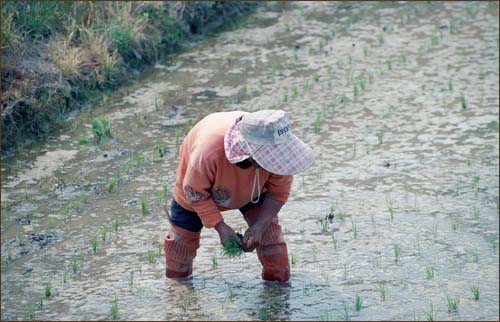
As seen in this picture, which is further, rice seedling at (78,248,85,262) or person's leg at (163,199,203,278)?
rice seedling at (78,248,85,262)

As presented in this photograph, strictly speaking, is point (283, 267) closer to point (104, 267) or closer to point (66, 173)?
point (104, 267)

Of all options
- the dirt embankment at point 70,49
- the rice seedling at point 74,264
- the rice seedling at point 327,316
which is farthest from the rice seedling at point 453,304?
the dirt embankment at point 70,49

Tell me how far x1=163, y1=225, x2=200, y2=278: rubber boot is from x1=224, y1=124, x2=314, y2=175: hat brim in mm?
743

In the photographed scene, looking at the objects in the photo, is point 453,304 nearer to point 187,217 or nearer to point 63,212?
point 187,217

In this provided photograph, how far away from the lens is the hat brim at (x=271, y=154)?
16.2 ft

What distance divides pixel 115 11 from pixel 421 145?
3.42 meters

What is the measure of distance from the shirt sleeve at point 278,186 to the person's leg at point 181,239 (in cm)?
43

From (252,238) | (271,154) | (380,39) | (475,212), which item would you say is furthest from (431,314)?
(380,39)

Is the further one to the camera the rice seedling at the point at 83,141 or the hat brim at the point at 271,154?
the rice seedling at the point at 83,141

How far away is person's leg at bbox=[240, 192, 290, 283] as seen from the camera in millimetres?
5508

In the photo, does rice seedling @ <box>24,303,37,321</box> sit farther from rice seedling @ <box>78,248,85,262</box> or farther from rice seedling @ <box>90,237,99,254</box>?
rice seedling @ <box>90,237,99,254</box>

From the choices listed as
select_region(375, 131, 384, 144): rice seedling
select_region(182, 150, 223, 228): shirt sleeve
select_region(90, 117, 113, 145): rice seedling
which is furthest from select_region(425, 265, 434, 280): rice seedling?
select_region(90, 117, 113, 145): rice seedling

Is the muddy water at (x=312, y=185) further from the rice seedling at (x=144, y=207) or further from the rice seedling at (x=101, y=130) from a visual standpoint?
the rice seedling at (x=101, y=130)

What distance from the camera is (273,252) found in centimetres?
563
